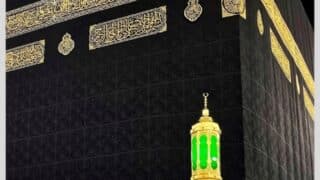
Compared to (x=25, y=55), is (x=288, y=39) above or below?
above

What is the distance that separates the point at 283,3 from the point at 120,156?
3.86 metres

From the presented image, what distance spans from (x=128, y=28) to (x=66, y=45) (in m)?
1.00

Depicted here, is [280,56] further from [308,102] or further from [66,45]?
[66,45]

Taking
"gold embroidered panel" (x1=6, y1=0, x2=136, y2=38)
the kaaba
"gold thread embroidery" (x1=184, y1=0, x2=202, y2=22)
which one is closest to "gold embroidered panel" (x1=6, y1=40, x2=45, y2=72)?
the kaaba

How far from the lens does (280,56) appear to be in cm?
786

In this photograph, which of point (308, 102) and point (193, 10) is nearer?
point (193, 10)

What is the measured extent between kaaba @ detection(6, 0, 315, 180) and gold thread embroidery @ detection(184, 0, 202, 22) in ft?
0.04

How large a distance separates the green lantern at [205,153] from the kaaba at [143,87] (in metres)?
2.37

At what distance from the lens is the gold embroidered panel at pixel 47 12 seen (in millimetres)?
7290

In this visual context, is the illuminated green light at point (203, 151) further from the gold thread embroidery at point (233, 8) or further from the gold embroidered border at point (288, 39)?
the gold embroidered border at point (288, 39)

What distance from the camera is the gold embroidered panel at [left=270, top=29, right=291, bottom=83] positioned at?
7.42 metres

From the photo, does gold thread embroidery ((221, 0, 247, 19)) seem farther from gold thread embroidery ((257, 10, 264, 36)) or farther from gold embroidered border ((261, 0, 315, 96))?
gold embroidered border ((261, 0, 315, 96))

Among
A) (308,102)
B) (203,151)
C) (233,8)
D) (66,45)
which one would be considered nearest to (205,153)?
(203,151)

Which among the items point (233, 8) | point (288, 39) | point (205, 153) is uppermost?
point (288, 39)
